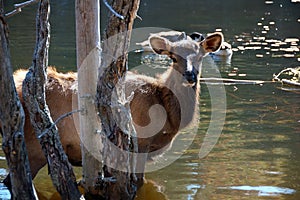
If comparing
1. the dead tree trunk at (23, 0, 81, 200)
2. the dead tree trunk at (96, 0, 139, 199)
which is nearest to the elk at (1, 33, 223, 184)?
the dead tree trunk at (96, 0, 139, 199)

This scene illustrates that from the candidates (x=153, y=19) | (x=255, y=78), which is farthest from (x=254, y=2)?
(x=255, y=78)

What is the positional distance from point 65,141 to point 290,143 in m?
3.73

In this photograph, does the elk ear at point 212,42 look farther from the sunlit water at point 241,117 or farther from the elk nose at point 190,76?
the sunlit water at point 241,117

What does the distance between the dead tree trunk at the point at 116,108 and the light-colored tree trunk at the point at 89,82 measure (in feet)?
0.52

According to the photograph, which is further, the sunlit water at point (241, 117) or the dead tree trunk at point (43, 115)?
the sunlit water at point (241, 117)

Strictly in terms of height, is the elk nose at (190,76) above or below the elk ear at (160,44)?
below

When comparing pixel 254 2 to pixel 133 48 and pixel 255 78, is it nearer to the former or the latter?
pixel 133 48

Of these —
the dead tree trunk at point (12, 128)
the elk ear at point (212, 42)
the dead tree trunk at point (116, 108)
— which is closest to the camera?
the dead tree trunk at point (12, 128)

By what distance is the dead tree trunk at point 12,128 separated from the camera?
5.56m

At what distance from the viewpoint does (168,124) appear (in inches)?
306

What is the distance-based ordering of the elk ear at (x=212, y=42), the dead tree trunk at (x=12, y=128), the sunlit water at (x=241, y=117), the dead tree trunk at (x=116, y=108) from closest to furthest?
1. the dead tree trunk at (x=12, y=128)
2. the dead tree trunk at (x=116, y=108)
3. the sunlit water at (x=241, y=117)
4. the elk ear at (x=212, y=42)

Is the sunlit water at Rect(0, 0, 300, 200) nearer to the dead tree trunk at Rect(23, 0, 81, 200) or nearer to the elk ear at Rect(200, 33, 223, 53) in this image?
the dead tree trunk at Rect(23, 0, 81, 200)

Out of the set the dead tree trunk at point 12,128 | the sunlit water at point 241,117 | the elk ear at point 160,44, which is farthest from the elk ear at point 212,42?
the dead tree trunk at point 12,128

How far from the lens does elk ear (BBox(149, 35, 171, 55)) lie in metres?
7.93
